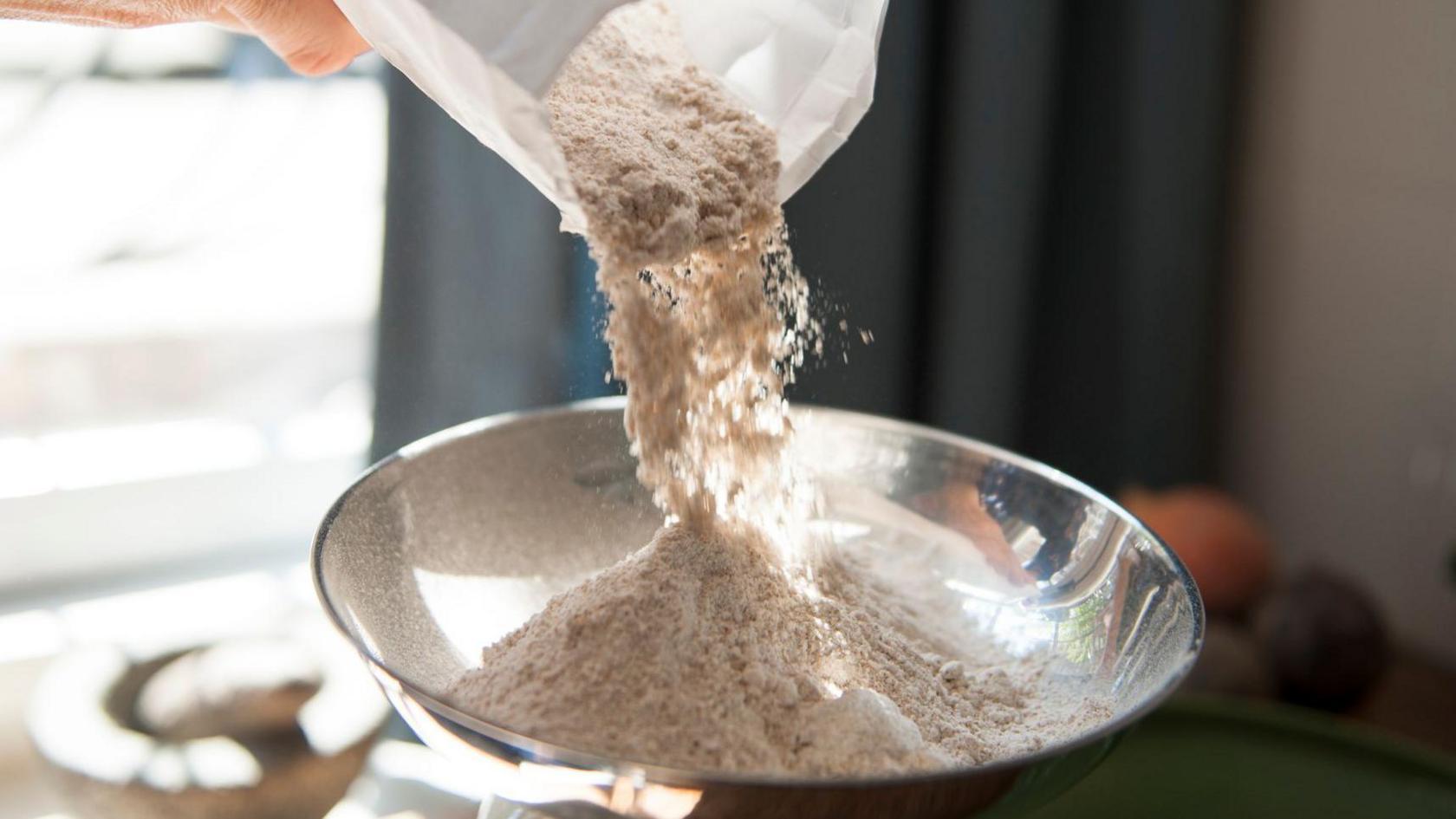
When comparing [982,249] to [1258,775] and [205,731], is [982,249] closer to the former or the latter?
[1258,775]

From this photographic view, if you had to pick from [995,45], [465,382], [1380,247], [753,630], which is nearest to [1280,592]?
[1380,247]

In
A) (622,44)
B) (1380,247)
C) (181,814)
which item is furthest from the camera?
(1380,247)

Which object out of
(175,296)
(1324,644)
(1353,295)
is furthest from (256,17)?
(1353,295)

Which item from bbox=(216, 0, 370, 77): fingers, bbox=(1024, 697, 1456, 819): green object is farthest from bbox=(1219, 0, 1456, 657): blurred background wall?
bbox=(216, 0, 370, 77): fingers

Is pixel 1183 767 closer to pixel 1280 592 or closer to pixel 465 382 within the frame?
pixel 1280 592

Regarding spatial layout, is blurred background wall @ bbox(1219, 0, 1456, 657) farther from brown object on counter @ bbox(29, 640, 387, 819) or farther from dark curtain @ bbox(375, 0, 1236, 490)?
brown object on counter @ bbox(29, 640, 387, 819)

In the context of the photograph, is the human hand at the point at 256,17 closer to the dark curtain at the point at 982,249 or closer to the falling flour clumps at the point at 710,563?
the falling flour clumps at the point at 710,563
